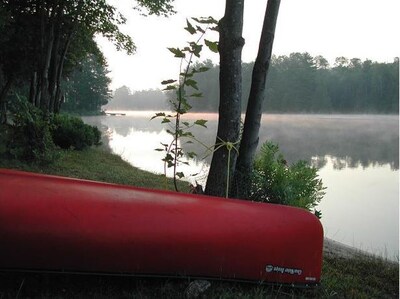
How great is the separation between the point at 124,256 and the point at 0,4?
47.8ft

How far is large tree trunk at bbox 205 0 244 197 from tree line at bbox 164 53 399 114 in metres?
66.5

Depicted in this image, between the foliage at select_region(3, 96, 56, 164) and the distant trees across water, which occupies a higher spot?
the distant trees across water

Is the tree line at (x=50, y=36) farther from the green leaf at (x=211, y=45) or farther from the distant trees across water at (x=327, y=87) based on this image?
the distant trees across water at (x=327, y=87)

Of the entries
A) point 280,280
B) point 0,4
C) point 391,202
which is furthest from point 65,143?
point 280,280

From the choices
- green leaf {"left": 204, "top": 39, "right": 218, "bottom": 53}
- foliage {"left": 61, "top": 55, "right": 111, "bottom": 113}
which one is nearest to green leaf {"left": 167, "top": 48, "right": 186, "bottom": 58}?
green leaf {"left": 204, "top": 39, "right": 218, "bottom": 53}

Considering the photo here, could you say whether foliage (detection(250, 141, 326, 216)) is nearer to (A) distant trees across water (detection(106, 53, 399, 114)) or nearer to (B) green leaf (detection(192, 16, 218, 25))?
(B) green leaf (detection(192, 16, 218, 25))

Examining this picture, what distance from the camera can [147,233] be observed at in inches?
112

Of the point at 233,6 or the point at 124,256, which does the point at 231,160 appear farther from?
the point at 124,256

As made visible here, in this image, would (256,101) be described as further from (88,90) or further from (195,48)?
(88,90)

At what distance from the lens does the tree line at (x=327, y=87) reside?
73188 millimetres

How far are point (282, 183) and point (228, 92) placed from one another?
1.51 meters

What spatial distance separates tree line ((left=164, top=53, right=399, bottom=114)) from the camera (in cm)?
7319

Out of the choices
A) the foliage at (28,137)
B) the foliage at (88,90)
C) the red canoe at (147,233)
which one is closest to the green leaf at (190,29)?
the red canoe at (147,233)

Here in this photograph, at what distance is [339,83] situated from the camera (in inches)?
3019
